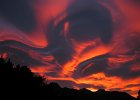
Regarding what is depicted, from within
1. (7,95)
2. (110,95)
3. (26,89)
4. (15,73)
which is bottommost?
(7,95)

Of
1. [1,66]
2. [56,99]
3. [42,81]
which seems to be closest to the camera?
[1,66]

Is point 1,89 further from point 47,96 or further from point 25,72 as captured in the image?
point 47,96

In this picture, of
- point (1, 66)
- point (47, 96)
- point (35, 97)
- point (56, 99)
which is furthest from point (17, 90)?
point (56, 99)

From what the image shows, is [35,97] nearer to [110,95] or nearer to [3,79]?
[3,79]

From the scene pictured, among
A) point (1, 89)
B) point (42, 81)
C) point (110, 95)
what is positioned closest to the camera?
point (1, 89)

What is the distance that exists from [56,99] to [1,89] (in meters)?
22.6

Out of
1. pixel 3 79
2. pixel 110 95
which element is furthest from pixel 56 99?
pixel 110 95

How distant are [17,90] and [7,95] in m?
3.16

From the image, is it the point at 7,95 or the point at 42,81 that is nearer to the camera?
the point at 7,95

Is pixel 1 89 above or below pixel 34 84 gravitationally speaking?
below

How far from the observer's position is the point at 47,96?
54.3 metres

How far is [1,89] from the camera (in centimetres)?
3869

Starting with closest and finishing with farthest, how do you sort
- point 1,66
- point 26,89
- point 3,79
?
point 3,79 < point 26,89 < point 1,66

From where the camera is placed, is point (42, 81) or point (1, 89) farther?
point (42, 81)
